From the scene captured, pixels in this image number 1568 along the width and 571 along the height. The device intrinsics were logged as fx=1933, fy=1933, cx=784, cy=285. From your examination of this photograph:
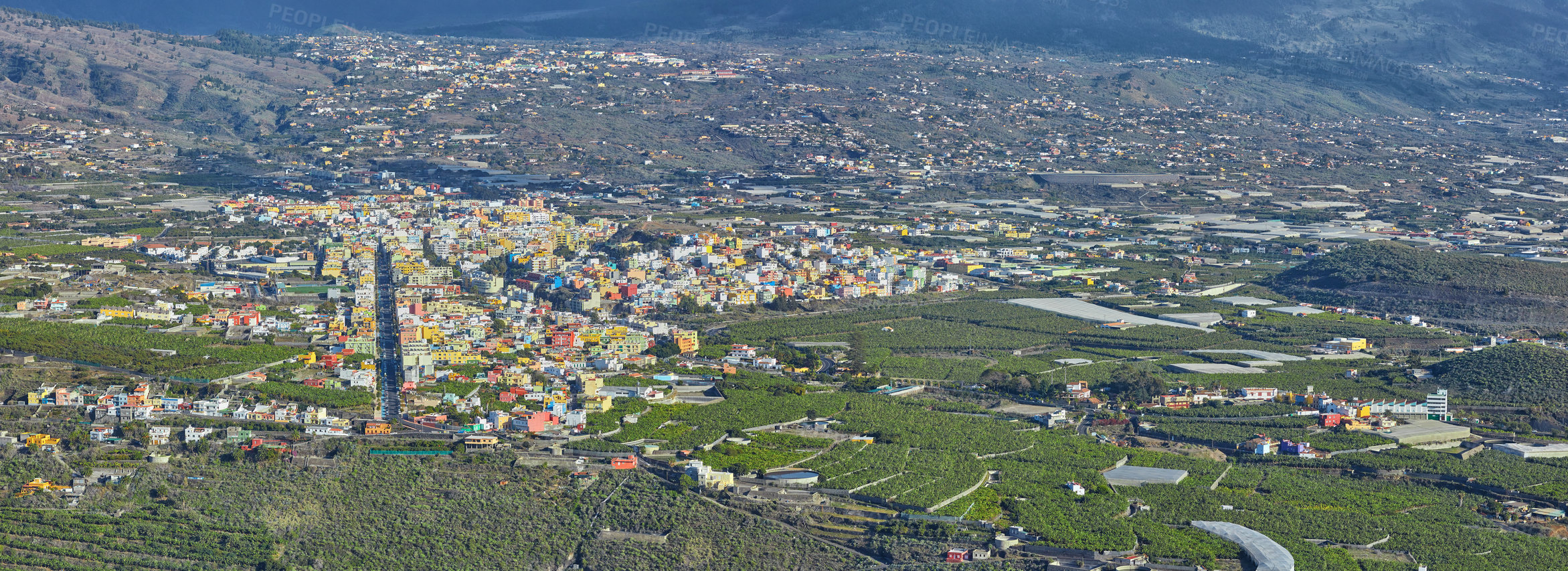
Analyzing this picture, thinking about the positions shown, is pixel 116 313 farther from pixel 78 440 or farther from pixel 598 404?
pixel 598 404

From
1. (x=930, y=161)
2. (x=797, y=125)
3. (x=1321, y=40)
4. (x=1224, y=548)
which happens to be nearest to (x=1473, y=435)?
(x=1224, y=548)

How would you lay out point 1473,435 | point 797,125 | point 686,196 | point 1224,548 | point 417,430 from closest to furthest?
1. point 1224,548
2. point 417,430
3. point 1473,435
4. point 686,196
5. point 797,125

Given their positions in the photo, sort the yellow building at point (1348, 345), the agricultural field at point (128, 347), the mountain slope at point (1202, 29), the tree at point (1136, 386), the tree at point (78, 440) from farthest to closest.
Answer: the mountain slope at point (1202, 29)
the yellow building at point (1348, 345)
the tree at point (1136, 386)
the agricultural field at point (128, 347)
the tree at point (78, 440)

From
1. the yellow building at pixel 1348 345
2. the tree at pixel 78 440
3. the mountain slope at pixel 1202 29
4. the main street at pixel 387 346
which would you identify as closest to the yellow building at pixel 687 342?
→ the main street at pixel 387 346

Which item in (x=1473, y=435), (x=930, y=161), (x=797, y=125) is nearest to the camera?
(x=1473, y=435)

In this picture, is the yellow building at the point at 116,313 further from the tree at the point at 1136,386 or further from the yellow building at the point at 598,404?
the tree at the point at 1136,386

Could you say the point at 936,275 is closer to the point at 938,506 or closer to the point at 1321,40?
the point at 938,506

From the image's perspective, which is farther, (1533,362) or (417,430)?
(1533,362)
